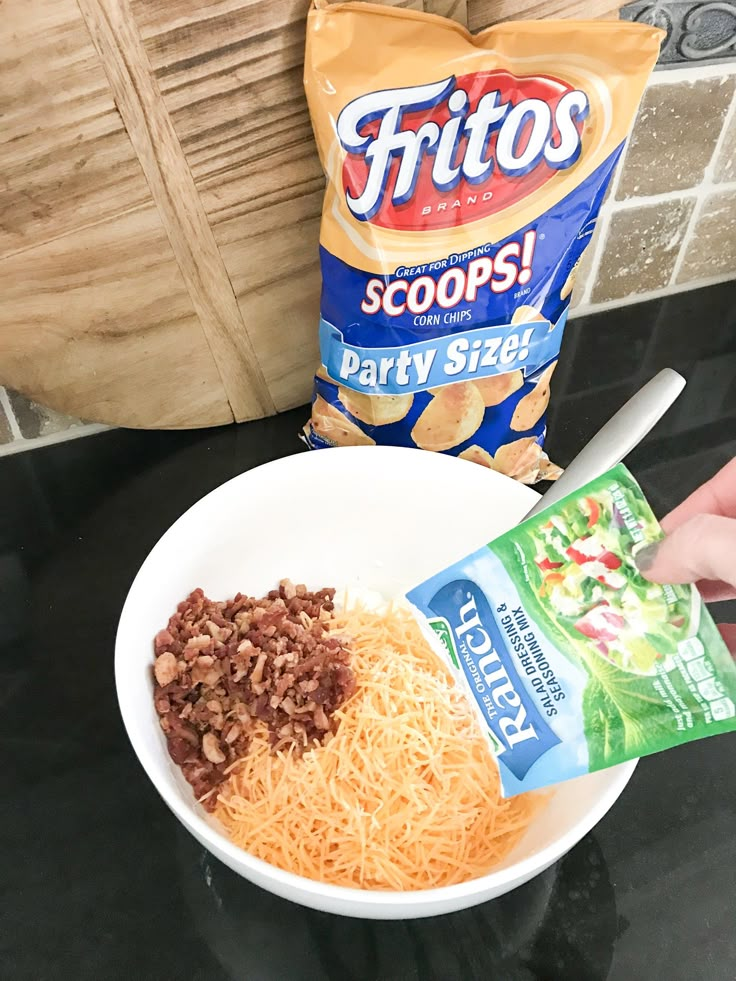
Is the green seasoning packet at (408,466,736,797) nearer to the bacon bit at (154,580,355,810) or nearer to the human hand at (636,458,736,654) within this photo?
the human hand at (636,458,736,654)

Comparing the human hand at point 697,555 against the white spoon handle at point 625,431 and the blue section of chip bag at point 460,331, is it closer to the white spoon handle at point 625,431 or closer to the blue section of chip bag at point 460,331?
the white spoon handle at point 625,431

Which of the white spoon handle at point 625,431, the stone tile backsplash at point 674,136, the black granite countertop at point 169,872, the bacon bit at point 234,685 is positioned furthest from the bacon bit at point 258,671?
the stone tile backsplash at point 674,136

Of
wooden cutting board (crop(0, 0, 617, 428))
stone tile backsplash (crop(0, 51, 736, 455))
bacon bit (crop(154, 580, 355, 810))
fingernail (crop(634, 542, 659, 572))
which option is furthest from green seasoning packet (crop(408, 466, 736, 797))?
stone tile backsplash (crop(0, 51, 736, 455))

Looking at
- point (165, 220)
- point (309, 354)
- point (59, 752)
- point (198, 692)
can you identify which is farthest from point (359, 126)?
point (59, 752)

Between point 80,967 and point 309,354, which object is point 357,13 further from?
point 80,967

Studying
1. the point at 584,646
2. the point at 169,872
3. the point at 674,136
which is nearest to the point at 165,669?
the point at 169,872

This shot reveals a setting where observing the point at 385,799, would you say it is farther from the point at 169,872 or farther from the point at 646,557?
the point at 646,557
